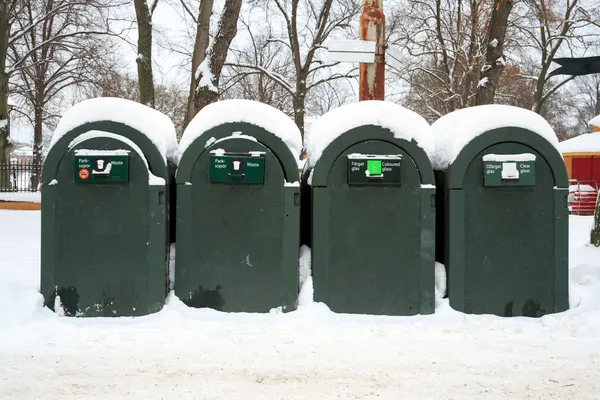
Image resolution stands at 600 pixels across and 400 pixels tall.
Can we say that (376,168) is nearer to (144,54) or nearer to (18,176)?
(144,54)

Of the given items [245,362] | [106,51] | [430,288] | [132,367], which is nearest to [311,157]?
[430,288]

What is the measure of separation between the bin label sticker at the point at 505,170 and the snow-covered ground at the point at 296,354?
1.06 m

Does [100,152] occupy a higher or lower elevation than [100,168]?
higher

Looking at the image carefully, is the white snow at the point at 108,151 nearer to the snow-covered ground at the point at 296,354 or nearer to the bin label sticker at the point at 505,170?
the snow-covered ground at the point at 296,354

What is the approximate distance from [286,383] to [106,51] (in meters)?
18.4

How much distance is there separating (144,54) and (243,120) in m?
9.04

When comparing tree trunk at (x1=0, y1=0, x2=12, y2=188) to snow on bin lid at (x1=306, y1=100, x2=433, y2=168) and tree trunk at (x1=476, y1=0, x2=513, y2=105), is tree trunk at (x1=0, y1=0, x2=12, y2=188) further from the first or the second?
snow on bin lid at (x1=306, y1=100, x2=433, y2=168)

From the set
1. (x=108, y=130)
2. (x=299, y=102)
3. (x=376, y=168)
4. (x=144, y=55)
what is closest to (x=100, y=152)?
(x=108, y=130)

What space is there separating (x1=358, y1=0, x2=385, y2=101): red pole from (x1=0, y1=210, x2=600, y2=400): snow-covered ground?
2.40 metres

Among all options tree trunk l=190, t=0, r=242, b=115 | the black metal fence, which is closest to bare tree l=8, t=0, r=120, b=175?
the black metal fence

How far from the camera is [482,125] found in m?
4.59

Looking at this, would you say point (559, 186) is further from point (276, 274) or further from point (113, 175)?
point (113, 175)

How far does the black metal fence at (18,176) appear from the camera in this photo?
1755cm

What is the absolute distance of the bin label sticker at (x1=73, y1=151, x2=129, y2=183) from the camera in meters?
4.42
